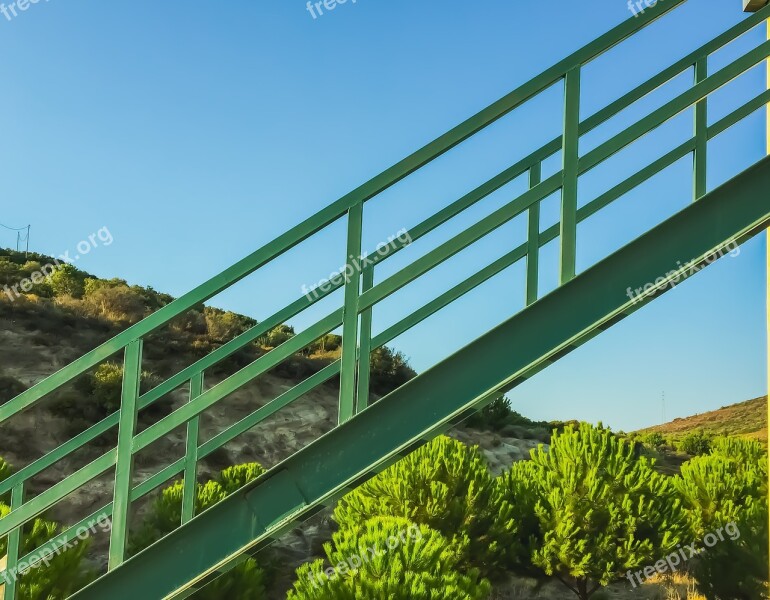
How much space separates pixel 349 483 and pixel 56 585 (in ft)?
18.6

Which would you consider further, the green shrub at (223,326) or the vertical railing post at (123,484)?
the green shrub at (223,326)

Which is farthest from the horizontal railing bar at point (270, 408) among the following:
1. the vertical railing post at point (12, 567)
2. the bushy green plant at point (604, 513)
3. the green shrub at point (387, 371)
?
the green shrub at point (387, 371)

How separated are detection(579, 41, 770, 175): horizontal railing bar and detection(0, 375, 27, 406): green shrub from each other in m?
18.1

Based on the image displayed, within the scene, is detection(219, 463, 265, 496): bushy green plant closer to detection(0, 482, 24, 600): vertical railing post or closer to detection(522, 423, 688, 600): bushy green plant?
detection(522, 423, 688, 600): bushy green plant

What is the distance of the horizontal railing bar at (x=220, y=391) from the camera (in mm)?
2930

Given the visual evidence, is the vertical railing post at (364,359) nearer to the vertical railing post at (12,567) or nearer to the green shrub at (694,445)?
the vertical railing post at (12,567)

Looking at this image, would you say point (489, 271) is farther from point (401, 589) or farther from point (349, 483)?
point (401, 589)

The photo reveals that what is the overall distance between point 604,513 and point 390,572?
580 cm

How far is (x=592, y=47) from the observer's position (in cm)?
312

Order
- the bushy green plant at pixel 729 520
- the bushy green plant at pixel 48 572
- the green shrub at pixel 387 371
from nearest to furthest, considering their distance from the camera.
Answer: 1. the bushy green plant at pixel 48 572
2. the bushy green plant at pixel 729 520
3. the green shrub at pixel 387 371

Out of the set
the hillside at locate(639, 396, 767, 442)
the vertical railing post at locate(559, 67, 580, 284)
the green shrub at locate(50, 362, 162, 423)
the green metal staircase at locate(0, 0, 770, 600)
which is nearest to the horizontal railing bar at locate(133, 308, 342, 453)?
the green metal staircase at locate(0, 0, 770, 600)

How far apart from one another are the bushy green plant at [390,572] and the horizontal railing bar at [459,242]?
4328 mm

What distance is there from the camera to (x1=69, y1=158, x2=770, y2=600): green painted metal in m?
2.91

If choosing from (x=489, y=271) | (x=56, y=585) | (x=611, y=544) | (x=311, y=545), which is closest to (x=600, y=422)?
(x=611, y=544)
